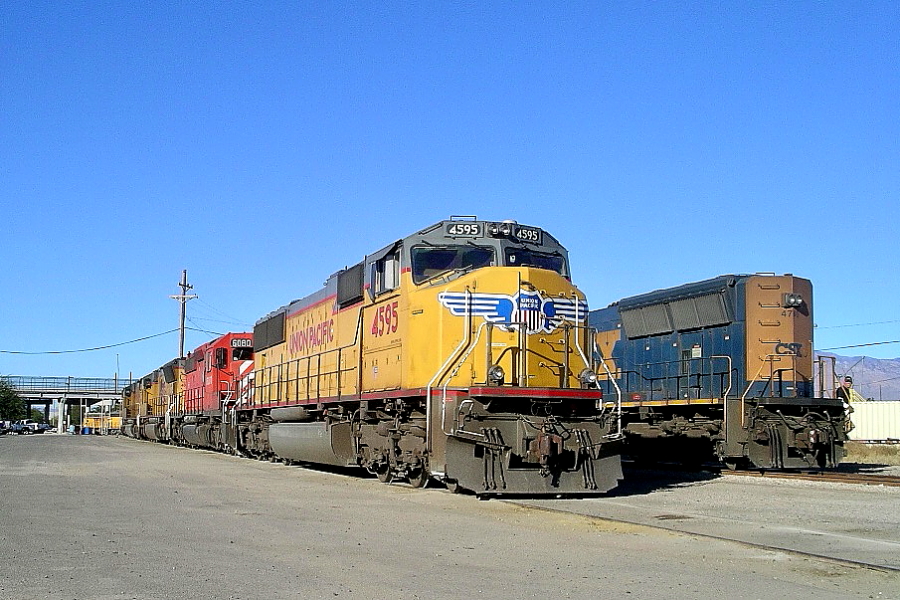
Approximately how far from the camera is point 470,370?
13391 mm

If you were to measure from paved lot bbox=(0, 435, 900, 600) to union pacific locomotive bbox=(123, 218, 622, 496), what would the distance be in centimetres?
66

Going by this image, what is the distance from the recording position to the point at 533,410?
518 inches

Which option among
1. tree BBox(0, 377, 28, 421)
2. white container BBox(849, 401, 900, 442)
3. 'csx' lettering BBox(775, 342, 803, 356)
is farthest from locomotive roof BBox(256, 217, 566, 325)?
tree BBox(0, 377, 28, 421)

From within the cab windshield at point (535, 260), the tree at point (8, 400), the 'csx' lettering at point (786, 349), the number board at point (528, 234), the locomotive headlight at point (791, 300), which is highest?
the number board at point (528, 234)

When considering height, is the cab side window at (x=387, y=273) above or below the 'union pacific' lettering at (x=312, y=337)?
above

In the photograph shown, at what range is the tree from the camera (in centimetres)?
8499

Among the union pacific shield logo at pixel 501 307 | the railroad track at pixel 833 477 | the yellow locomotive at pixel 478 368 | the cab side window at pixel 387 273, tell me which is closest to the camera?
the yellow locomotive at pixel 478 368

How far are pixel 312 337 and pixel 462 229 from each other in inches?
262

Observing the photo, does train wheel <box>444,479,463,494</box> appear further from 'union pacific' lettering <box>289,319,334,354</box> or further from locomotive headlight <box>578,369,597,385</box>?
'union pacific' lettering <box>289,319,334,354</box>

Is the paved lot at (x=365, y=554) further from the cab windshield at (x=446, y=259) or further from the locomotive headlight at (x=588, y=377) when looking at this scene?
the cab windshield at (x=446, y=259)

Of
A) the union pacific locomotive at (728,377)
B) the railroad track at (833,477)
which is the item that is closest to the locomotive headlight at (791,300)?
the union pacific locomotive at (728,377)

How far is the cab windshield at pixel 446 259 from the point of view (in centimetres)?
1396

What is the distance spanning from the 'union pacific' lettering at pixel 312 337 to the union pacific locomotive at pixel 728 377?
17.6 ft

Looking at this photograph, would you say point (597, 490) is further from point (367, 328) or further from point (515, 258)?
point (367, 328)
